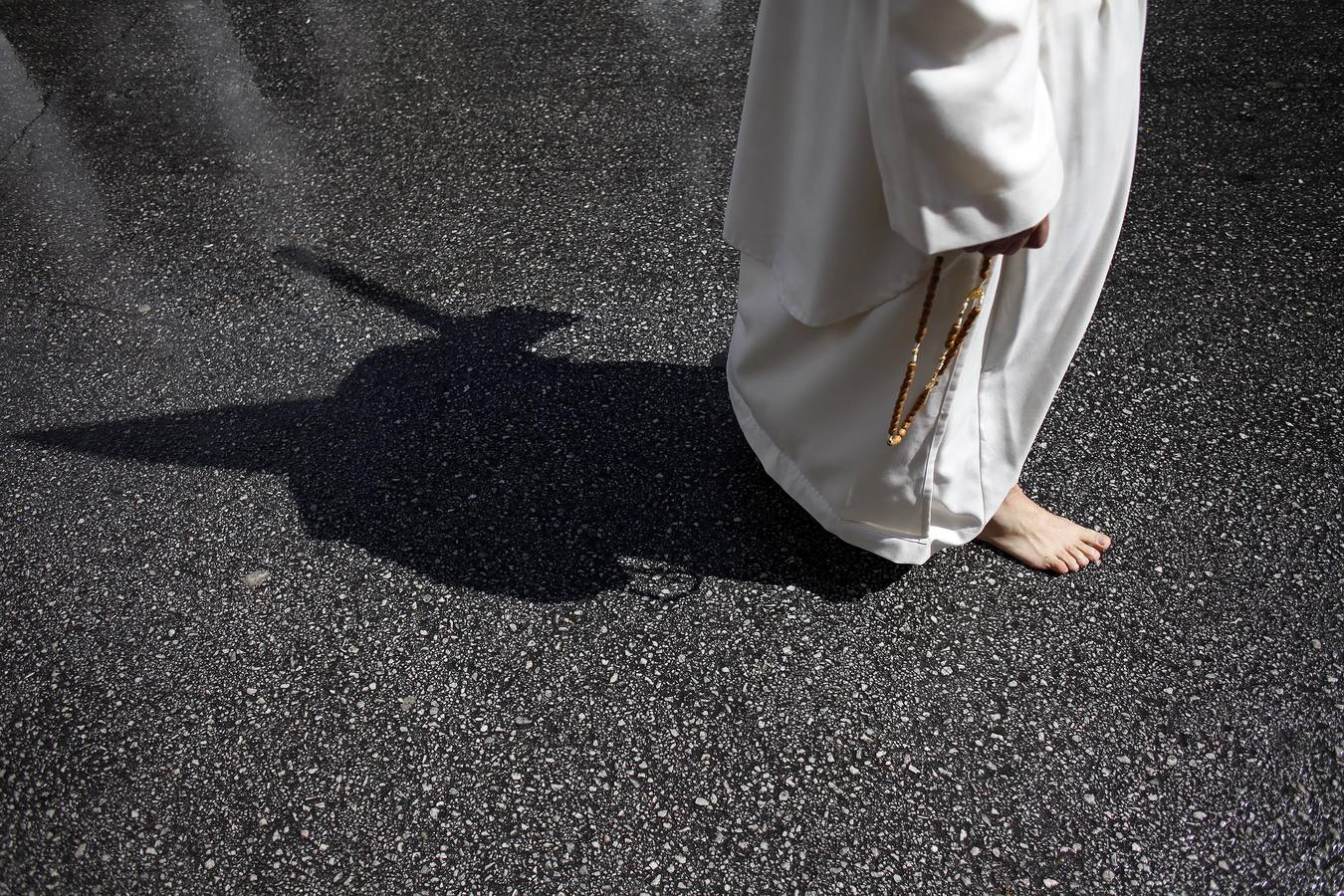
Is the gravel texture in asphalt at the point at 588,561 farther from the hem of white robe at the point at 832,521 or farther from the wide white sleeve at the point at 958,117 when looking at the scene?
the wide white sleeve at the point at 958,117

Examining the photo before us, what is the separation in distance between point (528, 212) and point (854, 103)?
1.84 metres

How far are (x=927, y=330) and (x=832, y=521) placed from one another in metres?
0.52

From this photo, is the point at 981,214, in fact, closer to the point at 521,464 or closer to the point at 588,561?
the point at 588,561

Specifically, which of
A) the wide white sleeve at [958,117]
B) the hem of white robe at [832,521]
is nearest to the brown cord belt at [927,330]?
the wide white sleeve at [958,117]

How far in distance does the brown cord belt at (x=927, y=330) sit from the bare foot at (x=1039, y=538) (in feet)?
1.52

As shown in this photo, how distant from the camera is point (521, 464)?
2.38 m

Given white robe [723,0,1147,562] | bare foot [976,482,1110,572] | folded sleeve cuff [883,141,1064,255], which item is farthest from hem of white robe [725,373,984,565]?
folded sleeve cuff [883,141,1064,255]

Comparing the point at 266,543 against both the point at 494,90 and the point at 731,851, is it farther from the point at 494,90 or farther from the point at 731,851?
the point at 494,90

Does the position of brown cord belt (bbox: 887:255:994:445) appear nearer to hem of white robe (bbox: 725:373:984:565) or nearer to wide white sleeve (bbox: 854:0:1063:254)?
wide white sleeve (bbox: 854:0:1063:254)

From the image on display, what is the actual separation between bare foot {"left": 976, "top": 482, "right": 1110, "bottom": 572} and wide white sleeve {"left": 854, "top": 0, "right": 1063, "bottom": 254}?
85 cm

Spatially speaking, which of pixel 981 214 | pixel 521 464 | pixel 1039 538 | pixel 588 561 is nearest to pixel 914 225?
pixel 981 214

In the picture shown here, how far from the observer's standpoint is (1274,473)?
88.0 inches

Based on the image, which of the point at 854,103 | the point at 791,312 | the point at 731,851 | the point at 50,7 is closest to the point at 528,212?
the point at 791,312

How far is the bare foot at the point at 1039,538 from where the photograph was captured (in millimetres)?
2076
